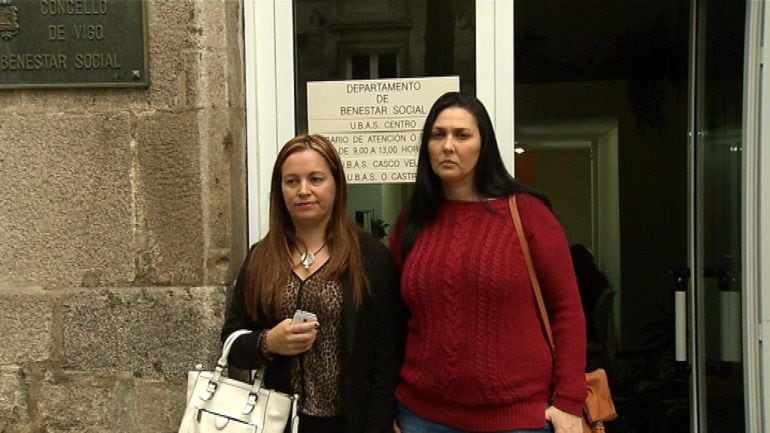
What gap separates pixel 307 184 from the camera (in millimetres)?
2191

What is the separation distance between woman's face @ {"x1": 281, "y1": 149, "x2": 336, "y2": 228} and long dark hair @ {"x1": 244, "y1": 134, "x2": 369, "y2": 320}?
2cm

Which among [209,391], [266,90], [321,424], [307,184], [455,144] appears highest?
[266,90]

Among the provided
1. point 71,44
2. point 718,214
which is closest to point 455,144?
point 71,44

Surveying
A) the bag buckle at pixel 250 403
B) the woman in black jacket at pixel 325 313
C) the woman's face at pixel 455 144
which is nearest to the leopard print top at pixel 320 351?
the woman in black jacket at pixel 325 313

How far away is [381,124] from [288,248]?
0.75 m

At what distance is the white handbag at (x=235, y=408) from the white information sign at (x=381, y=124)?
98 centimetres

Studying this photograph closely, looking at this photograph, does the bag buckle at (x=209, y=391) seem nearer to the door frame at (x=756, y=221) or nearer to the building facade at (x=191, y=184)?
the building facade at (x=191, y=184)

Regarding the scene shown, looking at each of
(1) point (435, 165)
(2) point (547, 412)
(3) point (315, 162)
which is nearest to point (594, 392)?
(2) point (547, 412)

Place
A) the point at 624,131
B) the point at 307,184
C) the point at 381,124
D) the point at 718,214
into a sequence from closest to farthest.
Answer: the point at 307,184
the point at 381,124
the point at 718,214
the point at 624,131

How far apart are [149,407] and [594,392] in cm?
157

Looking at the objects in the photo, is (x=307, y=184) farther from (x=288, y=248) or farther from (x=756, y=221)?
(x=756, y=221)

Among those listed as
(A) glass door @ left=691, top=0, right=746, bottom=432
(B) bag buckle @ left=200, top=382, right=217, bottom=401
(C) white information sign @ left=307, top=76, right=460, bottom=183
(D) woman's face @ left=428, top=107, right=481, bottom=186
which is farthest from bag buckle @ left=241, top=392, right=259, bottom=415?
(A) glass door @ left=691, top=0, right=746, bottom=432

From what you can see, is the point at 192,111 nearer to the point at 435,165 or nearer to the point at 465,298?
the point at 435,165

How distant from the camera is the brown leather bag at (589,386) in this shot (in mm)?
2162
